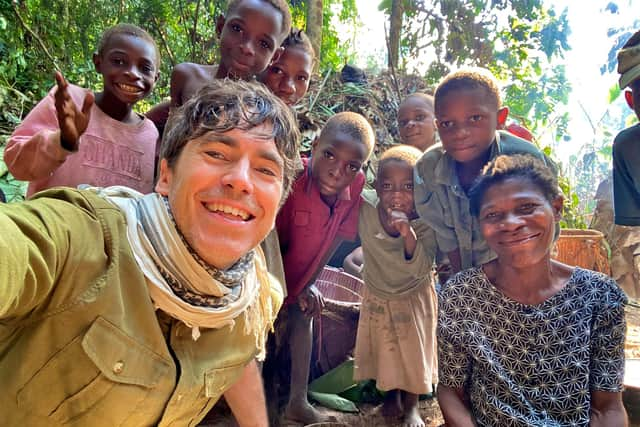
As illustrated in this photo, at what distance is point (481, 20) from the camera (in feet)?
23.5

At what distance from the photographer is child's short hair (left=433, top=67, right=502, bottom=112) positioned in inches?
93.5

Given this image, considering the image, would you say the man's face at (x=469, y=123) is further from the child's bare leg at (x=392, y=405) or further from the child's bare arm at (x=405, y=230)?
the child's bare leg at (x=392, y=405)

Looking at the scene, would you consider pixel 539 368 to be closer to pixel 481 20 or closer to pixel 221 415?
pixel 221 415

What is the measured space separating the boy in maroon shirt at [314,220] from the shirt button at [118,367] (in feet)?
4.91

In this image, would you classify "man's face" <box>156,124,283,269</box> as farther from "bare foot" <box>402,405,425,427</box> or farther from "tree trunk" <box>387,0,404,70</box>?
"tree trunk" <box>387,0,404,70</box>

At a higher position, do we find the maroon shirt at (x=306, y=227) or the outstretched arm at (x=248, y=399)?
the maroon shirt at (x=306, y=227)

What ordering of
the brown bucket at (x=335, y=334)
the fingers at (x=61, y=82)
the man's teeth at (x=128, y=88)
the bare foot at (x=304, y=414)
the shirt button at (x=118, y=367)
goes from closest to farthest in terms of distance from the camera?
the shirt button at (x=118, y=367) → the fingers at (x=61, y=82) → the man's teeth at (x=128, y=88) → the bare foot at (x=304, y=414) → the brown bucket at (x=335, y=334)

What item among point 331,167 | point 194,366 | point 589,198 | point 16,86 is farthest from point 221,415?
point 589,198

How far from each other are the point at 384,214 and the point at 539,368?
1353mm

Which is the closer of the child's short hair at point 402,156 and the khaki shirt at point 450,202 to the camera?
the khaki shirt at point 450,202

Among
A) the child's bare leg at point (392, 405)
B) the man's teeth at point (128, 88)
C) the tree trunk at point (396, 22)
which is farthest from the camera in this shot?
the tree trunk at point (396, 22)

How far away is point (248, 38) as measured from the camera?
240cm

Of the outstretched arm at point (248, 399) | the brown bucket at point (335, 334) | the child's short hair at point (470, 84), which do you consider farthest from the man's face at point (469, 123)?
the outstretched arm at point (248, 399)

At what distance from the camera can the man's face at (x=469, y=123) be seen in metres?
2.33
